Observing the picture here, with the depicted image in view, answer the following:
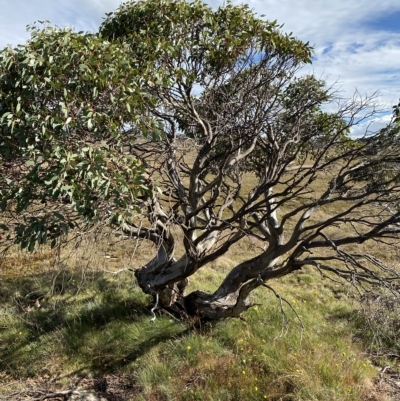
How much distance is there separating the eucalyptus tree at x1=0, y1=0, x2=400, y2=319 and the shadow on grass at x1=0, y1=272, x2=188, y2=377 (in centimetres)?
77

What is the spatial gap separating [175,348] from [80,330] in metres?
1.97

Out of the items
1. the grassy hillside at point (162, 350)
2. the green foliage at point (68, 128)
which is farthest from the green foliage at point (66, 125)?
the grassy hillside at point (162, 350)

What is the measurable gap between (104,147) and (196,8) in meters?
3.71

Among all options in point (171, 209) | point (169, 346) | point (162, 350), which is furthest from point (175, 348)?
point (171, 209)

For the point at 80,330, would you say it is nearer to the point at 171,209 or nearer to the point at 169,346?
the point at 169,346

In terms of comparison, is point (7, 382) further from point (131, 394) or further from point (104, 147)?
point (104, 147)

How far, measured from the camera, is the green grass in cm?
550

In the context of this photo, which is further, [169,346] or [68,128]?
[169,346]

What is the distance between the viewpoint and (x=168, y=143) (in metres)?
5.82

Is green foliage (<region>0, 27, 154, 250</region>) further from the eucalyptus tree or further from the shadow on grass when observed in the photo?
the shadow on grass

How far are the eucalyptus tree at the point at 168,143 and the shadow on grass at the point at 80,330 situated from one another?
0.77m

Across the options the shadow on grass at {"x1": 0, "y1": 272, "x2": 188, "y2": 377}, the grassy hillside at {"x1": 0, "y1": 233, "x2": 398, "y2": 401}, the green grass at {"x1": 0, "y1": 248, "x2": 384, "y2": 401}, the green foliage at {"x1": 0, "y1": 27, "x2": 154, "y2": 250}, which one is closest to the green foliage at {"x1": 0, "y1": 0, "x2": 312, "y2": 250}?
the green foliage at {"x1": 0, "y1": 27, "x2": 154, "y2": 250}

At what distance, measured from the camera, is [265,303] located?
8.32 metres

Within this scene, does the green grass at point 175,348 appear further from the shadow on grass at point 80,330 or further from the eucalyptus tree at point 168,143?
the eucalyptus tree at point 168,143
